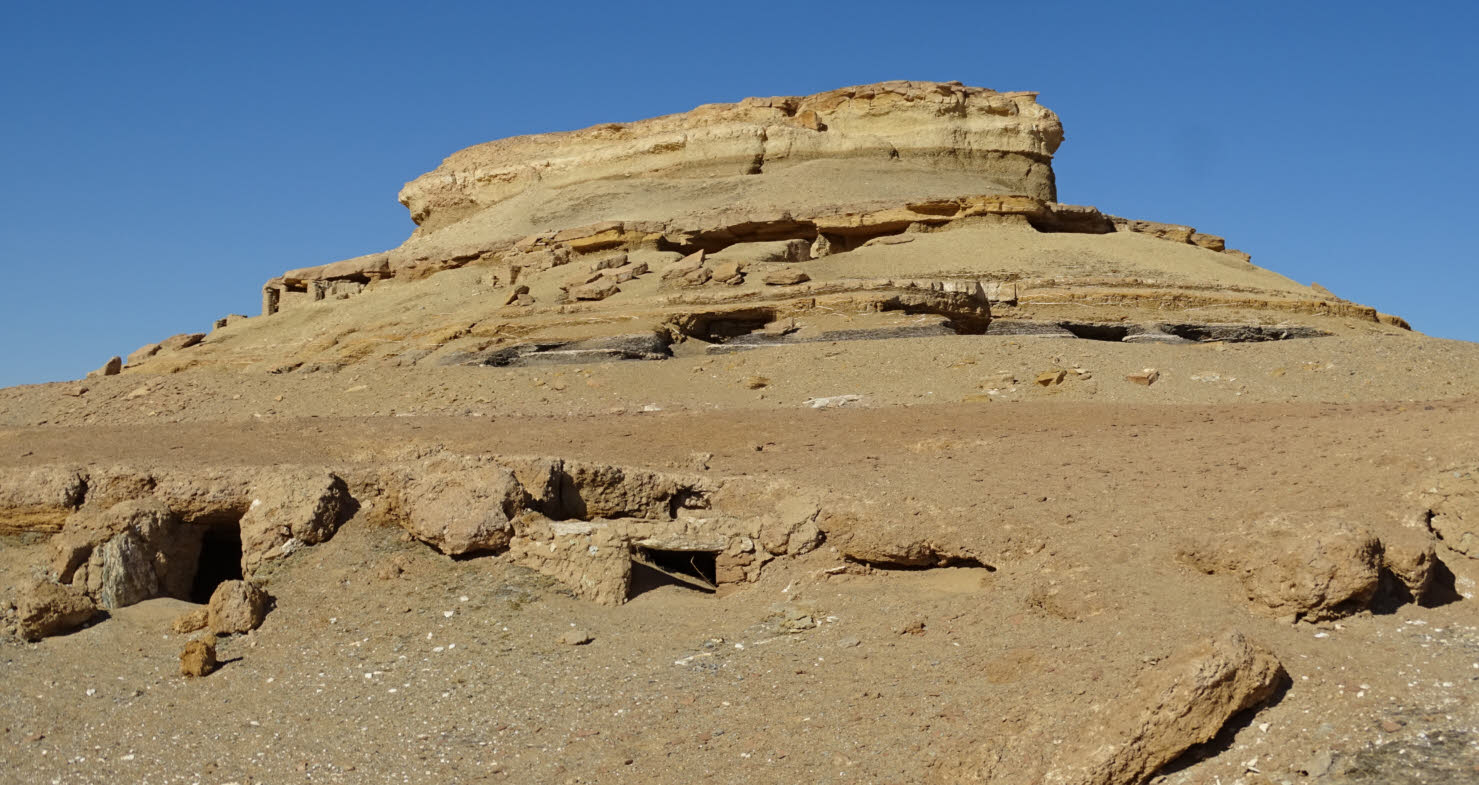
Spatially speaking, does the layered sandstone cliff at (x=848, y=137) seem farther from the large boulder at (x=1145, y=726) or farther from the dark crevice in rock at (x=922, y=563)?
the large boulder at (x=1145, y=726)

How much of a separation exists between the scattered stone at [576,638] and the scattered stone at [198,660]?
192 centimetres

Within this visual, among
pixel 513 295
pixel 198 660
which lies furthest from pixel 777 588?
pixel 513 295

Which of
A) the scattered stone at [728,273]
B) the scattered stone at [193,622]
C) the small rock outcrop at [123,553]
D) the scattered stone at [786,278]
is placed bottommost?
the scattered stone at [193,622]

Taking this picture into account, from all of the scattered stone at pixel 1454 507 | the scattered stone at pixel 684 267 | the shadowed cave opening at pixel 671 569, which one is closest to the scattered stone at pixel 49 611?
the shadowed cave opening at pixel 671 569

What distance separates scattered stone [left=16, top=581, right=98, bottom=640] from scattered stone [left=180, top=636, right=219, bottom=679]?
900mm

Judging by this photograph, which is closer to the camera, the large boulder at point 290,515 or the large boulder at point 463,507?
the large boulder at point 463,507

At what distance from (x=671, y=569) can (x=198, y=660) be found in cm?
284

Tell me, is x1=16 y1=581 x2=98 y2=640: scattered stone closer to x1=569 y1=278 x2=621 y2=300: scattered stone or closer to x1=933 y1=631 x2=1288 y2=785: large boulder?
x1=933 y1=631 x2=1288 y2=785: large boulder

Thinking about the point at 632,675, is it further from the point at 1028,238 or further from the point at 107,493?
the point at 1028,238

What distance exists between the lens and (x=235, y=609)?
768 cm

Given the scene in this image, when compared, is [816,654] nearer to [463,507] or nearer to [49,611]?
[463,507]

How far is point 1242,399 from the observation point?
14.8 metres

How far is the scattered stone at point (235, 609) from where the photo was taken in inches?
301

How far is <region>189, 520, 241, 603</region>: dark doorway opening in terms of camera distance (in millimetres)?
8906
